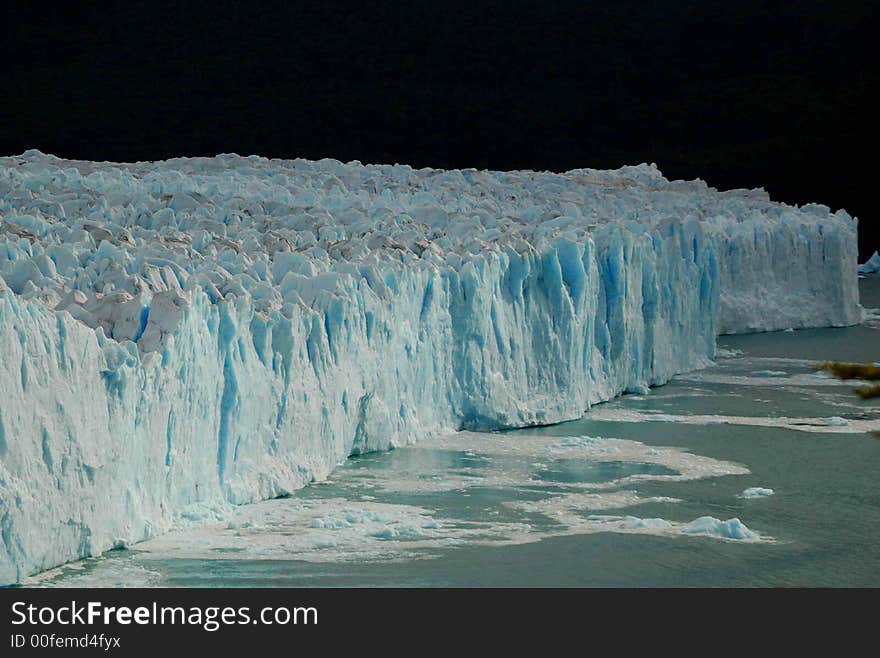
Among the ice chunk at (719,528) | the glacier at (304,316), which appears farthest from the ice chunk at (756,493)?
the glacier at (304,316)

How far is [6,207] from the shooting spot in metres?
12.5

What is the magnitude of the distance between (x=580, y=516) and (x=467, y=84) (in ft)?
90.6

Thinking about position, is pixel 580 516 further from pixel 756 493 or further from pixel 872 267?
pixel 872 267

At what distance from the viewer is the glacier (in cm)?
648

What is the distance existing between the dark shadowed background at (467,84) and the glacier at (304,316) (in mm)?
15446

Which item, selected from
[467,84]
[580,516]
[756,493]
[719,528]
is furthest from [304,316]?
[467,84]

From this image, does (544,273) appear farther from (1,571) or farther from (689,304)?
(1,571)

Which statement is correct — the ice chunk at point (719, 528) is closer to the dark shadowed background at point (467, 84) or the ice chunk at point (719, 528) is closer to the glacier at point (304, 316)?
the glacier at point (304, 316)

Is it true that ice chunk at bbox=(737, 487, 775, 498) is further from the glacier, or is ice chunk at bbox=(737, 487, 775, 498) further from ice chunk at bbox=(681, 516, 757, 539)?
the glacier

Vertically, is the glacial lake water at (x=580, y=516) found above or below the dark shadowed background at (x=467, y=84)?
below

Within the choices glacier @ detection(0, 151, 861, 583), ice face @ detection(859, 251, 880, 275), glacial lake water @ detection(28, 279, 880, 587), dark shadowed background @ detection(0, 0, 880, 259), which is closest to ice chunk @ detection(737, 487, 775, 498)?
glacial lake water @ detection(28, 279, 880, 587)

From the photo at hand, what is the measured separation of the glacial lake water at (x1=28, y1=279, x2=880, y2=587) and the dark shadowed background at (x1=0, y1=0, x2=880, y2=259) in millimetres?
21418

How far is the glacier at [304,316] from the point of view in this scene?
21.3ft

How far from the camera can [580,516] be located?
7.88 meters
